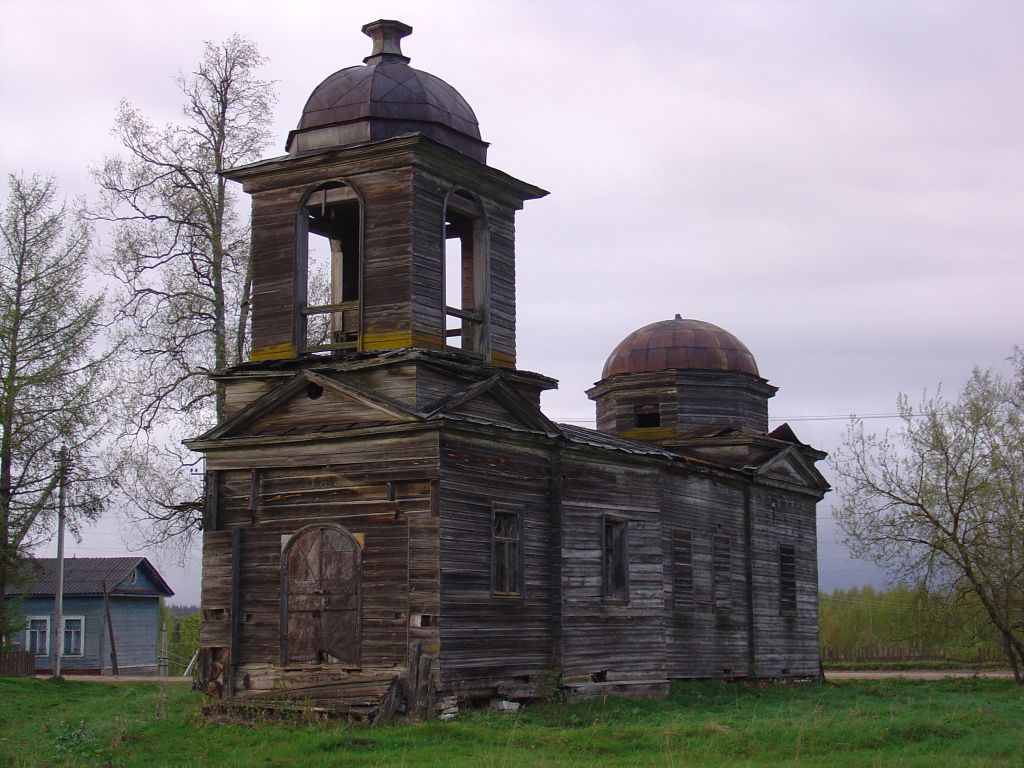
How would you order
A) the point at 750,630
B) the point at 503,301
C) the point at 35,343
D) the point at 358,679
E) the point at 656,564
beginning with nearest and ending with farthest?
the point at 358,679, the point at 503,301, the point at 656,564, the point at 750,630, the point at 35,343

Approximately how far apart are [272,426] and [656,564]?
26.7 feet

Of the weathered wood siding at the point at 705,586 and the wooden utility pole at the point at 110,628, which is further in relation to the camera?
the wooden utility pole at the point at 110,628

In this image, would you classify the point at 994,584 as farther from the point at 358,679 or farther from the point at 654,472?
the point at 358,679

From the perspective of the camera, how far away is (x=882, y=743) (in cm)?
1697

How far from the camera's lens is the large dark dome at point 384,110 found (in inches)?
840

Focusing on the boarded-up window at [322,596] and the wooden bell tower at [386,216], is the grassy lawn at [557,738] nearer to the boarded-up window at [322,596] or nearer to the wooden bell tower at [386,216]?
the boarded-up window at [322,596]

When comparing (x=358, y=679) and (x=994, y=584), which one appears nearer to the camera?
(x=358, y=679)

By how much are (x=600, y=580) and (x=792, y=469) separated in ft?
38.7

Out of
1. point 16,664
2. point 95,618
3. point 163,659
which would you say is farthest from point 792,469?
point 163,659

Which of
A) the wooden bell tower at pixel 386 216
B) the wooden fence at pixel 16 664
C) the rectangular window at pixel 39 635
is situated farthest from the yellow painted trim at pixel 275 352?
the rectangular window at pixel 39 635

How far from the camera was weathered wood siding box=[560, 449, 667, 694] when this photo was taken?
22.2 meters

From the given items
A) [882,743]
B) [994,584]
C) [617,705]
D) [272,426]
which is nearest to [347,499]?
[272,426]

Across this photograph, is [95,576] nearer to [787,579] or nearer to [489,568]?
[787,579]

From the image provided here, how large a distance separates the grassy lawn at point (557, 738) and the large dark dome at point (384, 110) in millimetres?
9443
